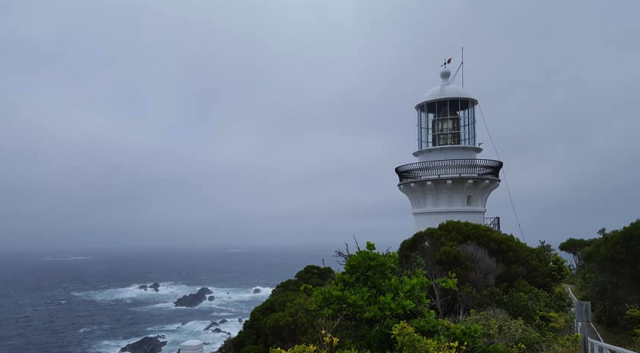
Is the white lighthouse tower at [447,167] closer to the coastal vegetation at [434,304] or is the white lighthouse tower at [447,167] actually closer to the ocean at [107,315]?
the coastal vegetation at [434,304]

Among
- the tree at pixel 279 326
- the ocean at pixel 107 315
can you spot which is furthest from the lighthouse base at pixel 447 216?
the ocean at pixel 107 315

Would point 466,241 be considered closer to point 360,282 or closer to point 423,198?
point 423,198

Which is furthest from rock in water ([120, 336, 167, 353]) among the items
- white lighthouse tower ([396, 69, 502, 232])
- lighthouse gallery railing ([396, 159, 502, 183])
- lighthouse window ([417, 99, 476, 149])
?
lighthouse window ([417, 99, 476, 149])

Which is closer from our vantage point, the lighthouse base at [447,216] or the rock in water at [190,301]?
the lighthouse base at [447,216]

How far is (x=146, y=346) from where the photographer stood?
33594 mm

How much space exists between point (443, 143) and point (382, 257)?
9.12 metres

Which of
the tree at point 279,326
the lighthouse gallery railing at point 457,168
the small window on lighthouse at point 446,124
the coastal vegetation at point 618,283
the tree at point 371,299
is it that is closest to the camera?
the tree at point 371,299

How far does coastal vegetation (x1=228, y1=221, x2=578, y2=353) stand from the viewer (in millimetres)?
5645

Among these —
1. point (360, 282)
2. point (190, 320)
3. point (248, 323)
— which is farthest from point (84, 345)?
point (360, 282)

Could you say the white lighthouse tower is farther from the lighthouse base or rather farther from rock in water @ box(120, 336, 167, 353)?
rock in water @ box(120, 336, 167, 353)

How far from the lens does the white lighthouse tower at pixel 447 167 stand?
13273 mm

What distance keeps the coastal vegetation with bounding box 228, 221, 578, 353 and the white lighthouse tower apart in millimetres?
1632

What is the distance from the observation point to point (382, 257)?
595 centimetres

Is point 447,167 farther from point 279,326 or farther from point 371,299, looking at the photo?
point 371,299
